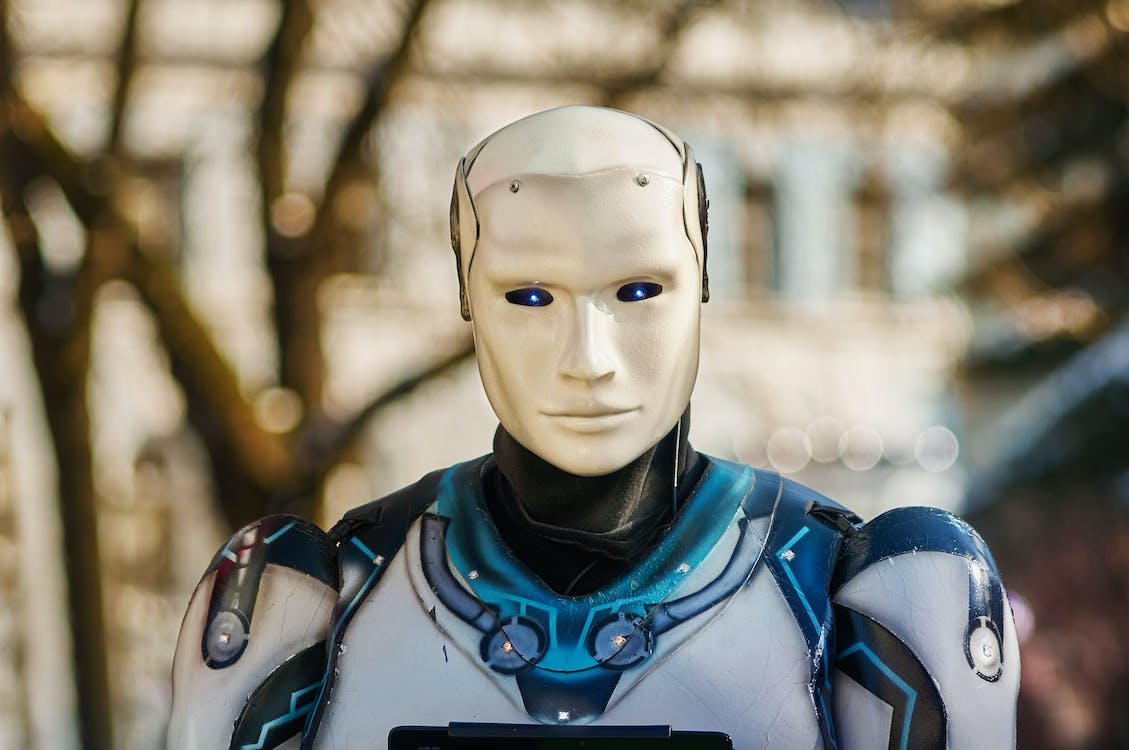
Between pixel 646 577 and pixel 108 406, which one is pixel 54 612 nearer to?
pixel 108 406

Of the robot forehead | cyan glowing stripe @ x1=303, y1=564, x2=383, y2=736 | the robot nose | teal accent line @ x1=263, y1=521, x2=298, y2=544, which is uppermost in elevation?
the robot forehead

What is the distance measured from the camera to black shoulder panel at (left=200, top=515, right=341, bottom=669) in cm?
217

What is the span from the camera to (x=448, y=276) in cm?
1362

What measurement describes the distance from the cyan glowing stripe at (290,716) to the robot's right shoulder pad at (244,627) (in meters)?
0.02

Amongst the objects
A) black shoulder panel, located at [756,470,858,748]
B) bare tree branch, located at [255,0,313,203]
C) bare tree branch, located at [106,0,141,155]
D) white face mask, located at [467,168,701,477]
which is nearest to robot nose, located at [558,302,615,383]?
white face mask, located at [467,168,701,477]

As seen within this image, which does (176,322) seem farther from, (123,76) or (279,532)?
(279,532)

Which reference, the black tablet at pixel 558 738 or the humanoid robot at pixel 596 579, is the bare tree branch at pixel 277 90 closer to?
the humanoid robot at pixel 596 579

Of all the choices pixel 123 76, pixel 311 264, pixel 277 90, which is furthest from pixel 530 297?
pixel 123 76

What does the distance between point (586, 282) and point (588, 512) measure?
1.14 feet

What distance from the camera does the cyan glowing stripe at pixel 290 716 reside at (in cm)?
214

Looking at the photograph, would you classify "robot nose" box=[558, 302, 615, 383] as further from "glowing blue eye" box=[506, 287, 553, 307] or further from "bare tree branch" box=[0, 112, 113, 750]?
"bare tree branch" box=[0, 112, 113, 750]

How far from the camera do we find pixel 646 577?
2127 mm

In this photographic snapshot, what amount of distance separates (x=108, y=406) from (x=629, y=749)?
39.1 feet

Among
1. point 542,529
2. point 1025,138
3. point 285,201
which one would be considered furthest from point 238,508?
point 1025,138
